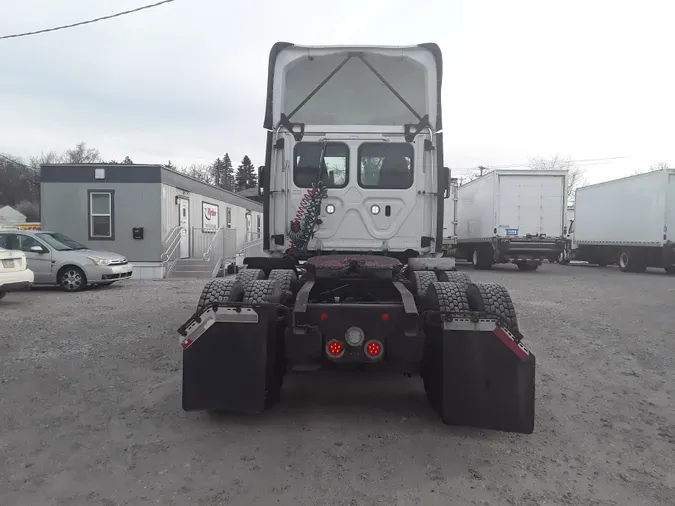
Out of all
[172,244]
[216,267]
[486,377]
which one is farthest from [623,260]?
[486,377]

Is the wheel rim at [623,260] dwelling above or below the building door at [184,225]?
below

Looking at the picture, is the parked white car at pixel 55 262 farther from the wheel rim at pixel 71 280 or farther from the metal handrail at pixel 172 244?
the metal handrail at pixel 172 244

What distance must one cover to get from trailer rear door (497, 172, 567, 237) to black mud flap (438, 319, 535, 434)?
52.9ft

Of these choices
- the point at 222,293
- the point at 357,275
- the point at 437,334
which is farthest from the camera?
the point at 357,275

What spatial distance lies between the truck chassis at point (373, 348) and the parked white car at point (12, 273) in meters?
8.02

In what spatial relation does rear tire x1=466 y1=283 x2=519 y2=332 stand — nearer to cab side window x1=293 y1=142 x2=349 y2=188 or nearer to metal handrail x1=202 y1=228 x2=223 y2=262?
cab side window x1=293 y1=142 x2=349 y2=188

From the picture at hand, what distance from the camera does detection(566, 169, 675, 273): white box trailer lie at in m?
18.7

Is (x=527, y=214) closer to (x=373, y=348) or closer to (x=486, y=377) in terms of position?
(x=486, y=377)

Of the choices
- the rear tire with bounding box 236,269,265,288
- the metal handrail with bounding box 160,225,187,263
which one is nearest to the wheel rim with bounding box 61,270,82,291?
the metal handrail with bounding box 160,225,187,263

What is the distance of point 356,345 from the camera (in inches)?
151

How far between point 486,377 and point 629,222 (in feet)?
67.0

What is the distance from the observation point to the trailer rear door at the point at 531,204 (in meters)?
18.7

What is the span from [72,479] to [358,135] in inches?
170

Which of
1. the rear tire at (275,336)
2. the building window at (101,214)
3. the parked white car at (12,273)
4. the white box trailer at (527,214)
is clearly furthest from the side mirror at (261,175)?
the white box trailer at (527,214)
